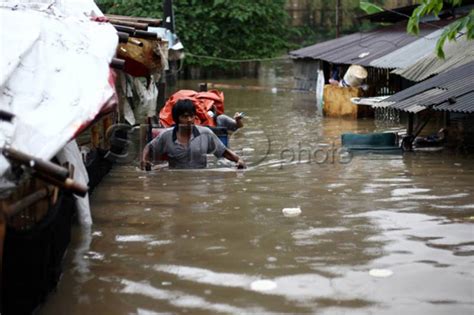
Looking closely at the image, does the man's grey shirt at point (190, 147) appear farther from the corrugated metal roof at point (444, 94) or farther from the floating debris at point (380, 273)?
the floating debris at point (380, 273)

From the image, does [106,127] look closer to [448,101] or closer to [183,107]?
[183,107]

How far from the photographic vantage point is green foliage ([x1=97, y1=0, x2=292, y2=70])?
33.9m

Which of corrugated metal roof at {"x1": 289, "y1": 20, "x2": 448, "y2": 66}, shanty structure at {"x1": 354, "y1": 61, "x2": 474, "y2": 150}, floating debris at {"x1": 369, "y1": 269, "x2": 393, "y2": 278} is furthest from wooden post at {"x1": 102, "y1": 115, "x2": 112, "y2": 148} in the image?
corrugated metal roof at {"x1": 289, "y1": 20, "x2": 448, "y2": 66}

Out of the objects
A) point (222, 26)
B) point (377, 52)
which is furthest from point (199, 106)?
point (222, 26)

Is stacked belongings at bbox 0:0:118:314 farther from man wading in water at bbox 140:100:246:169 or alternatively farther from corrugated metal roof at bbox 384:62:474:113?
corrugated metal roof at bbox 384:62:474:113

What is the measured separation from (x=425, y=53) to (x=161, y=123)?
6880mm

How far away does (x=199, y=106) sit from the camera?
517 inches

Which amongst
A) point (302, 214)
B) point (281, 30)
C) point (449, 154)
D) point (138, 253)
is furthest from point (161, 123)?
point (281, 30)

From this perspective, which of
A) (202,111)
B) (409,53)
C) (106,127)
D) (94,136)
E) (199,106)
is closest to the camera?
(94,136)

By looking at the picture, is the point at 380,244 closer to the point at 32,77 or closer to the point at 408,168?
the point at 32,77

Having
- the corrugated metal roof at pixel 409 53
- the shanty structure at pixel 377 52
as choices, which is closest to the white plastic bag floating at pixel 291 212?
the corrugated metal roof at pixel 409 53

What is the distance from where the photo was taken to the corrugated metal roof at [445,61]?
1422 centimetres

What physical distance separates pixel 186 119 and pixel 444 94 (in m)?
4.47

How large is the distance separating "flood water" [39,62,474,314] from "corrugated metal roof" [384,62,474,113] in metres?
0.85
